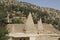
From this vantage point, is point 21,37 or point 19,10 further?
point 19,10

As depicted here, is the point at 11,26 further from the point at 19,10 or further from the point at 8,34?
the point at 19,10

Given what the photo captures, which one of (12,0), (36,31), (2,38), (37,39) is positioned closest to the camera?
(2,38)

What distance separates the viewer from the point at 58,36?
44938 mm

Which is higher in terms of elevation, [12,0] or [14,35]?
[12,0]

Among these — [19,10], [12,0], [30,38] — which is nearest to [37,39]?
[30,38]

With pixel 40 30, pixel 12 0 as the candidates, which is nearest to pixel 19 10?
pixel 12 0

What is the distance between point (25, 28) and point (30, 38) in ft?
9.36

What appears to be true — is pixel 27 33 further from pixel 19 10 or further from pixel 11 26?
pixel 19 10

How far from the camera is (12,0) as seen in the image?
4688 inches

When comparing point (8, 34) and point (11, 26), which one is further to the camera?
point (11, 26)

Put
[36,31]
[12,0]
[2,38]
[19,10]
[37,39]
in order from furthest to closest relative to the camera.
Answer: [12,0], [19,10], [36,31], [37,39], [2,38]

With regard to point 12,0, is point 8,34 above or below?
below

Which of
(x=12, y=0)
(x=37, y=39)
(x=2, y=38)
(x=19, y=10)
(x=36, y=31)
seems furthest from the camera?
(x=12, y=0)

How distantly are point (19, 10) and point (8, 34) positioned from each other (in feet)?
181
